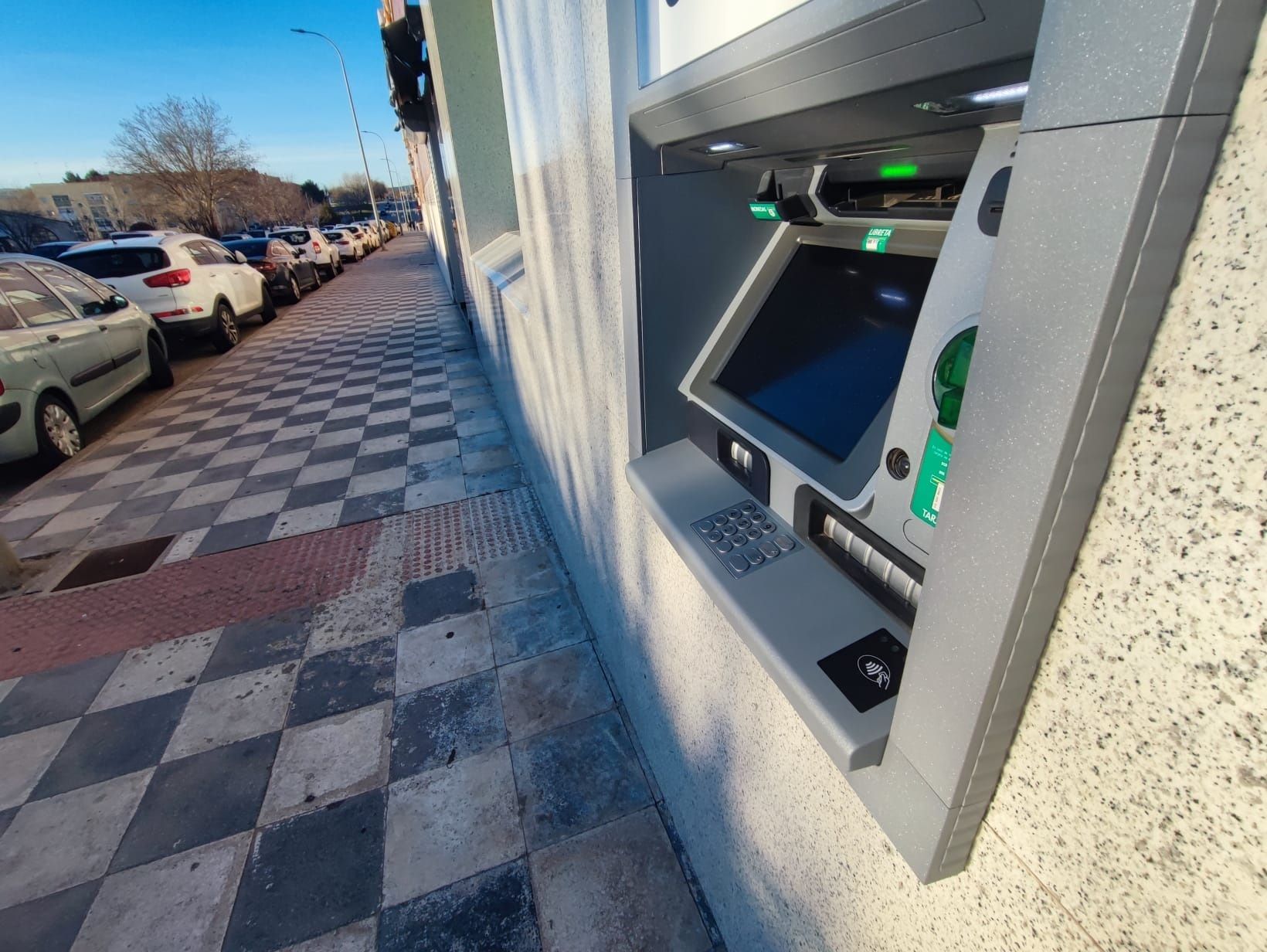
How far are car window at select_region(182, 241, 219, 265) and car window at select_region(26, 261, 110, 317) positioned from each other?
8.31ft

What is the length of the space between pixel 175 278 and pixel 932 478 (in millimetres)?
9621

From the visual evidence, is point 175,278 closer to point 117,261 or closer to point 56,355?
point 117,261

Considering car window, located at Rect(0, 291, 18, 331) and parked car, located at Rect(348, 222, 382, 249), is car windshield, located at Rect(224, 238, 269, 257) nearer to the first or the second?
car window, located at Rect(0, 291, 18, 331)

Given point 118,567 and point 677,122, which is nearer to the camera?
point 677,122

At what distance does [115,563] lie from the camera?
141 inches

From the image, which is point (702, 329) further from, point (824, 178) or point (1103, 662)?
point (1103, 662)

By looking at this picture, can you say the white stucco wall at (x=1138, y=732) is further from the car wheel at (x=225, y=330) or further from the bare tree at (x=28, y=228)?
the bare tree at (x=28, y=228)

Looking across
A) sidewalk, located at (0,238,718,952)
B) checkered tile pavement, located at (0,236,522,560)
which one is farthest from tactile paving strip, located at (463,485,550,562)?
checkered tile pavement, located at (0,236,522,560)

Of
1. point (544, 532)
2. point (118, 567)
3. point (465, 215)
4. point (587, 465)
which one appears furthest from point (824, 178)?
point (465, 215)

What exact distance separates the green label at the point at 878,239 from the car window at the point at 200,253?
386 inches

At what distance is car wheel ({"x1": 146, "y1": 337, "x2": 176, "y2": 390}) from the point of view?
6852 millimetres

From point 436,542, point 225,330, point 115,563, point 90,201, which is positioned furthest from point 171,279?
point 90,201

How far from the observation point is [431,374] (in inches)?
282

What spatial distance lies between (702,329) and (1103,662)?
102cm
